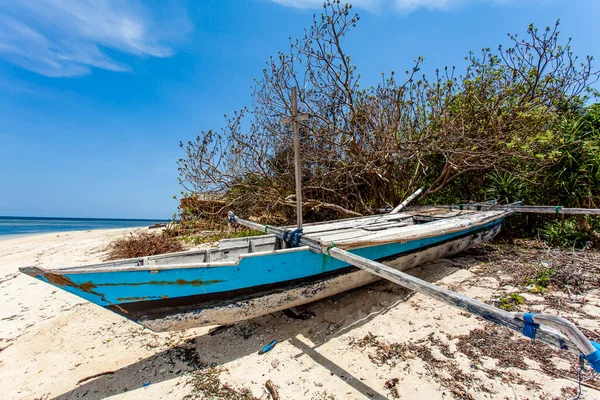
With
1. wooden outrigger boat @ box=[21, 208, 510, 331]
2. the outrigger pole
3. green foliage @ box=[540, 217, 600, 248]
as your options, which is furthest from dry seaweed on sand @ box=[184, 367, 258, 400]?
green foliage @ box=[540, 217, 600, 248]

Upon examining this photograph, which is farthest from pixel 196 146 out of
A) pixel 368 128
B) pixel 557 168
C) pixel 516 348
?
pixel 557 168

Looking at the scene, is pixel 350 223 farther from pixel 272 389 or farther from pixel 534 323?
pixel 534 323

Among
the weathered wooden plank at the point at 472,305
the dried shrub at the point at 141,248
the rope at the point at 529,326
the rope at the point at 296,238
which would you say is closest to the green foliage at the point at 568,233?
the weathered wooden plank at the point at 472,305

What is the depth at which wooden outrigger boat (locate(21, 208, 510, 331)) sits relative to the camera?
7.79 feet

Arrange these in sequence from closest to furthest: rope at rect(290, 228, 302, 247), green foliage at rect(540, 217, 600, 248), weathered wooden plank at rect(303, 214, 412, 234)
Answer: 1. rope at rect(290, 228, 302, 247)
2. weathered wooden plank at rect(303, 214, 412, 234)
3. green foliage at rect(540, 217, 600, 248)

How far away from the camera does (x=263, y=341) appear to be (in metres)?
3.17

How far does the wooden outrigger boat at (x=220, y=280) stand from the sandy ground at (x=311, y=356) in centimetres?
42

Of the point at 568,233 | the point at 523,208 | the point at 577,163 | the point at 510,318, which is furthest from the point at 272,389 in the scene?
the point at 577,163

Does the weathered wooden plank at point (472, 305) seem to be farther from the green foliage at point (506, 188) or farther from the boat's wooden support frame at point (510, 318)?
the green foliage at point (506, 188)

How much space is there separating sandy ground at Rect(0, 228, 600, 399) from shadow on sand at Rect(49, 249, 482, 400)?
1 centimetres

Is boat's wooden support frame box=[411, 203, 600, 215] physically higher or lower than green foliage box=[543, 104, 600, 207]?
lower

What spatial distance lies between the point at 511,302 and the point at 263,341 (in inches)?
131

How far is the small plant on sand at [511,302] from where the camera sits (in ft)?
11.6

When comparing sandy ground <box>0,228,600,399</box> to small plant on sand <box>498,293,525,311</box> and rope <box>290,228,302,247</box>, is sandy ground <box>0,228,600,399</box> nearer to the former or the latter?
small plant on sand <box>498,293,525,311</box>
